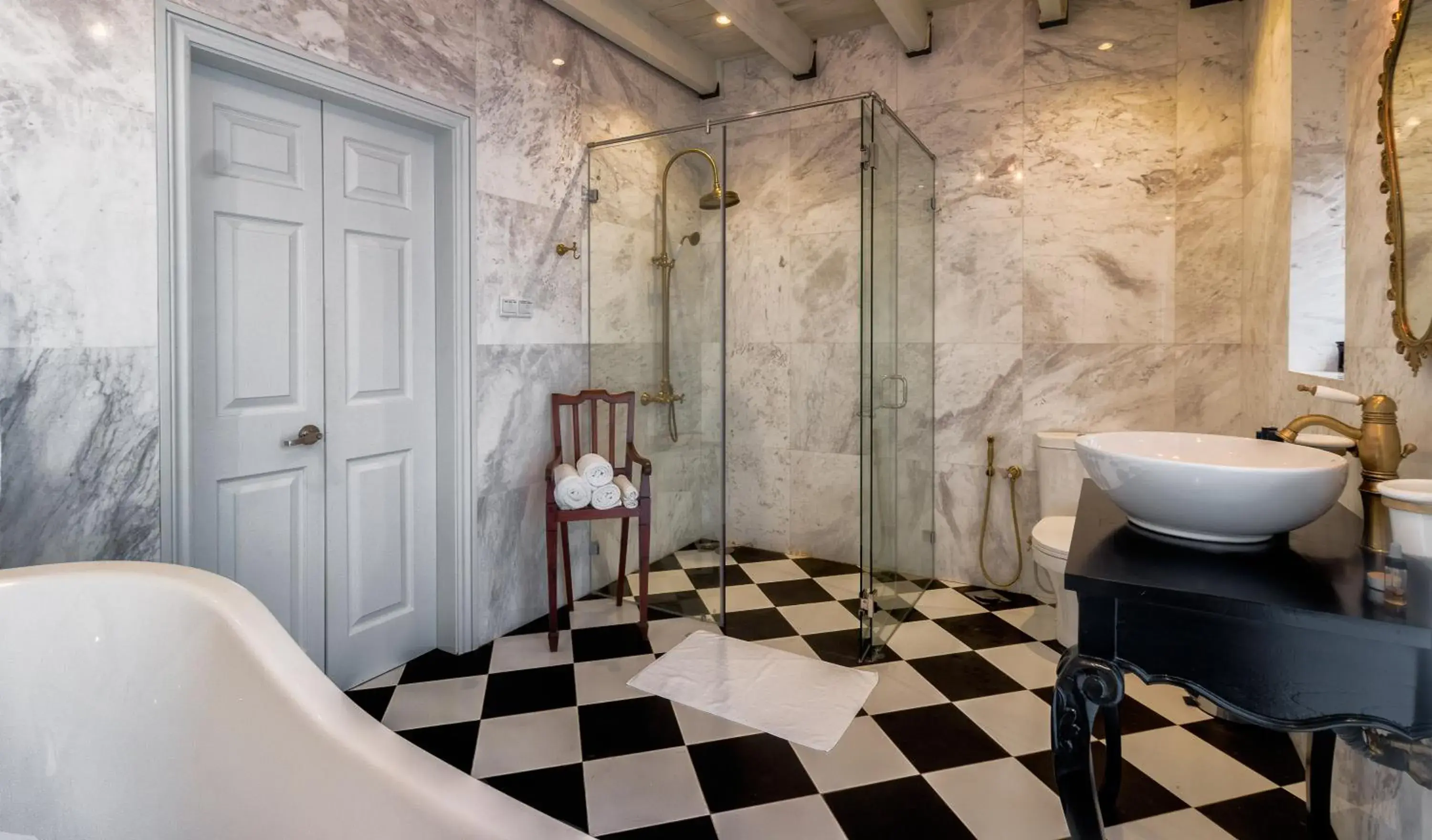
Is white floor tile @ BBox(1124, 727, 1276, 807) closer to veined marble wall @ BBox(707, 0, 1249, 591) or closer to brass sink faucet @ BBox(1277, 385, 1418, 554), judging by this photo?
brass sink faucet @ BBox(1277, 385, 1418, 554)

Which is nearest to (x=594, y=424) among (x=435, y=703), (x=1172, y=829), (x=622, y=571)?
(x=622, y=571)

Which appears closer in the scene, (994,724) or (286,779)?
(286,779)

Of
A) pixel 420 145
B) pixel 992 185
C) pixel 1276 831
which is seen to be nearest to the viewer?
pixel 1276 831

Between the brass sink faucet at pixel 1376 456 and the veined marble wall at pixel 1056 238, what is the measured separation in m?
1.88

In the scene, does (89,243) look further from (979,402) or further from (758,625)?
(979,402)

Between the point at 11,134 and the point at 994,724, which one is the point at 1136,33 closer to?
the point at 994,724

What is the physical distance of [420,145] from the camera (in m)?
2.51

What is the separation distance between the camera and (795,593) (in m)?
3.20

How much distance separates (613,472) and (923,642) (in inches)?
53.1

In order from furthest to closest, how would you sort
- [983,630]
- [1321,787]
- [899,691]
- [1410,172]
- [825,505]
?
[825,505]
[983,630]
[899,691]
[1321,787]
[1410,172]

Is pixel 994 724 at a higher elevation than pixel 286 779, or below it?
below

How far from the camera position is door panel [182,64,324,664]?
1.94m

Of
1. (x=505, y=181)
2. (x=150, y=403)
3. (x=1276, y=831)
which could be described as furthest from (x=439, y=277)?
(x=1276, y=831)

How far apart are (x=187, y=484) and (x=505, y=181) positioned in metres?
1.48
